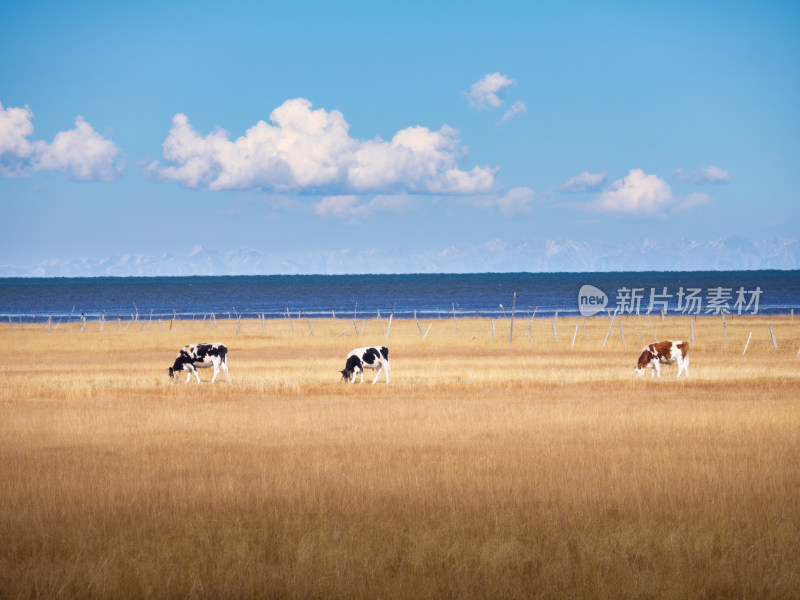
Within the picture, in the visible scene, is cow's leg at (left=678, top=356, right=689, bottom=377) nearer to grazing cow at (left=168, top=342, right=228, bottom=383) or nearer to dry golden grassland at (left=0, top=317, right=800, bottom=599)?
dry golden grassland at (left=0, top=317, right=800, bottom=599)

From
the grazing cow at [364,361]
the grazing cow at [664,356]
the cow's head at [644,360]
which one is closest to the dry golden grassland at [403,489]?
the grazing cow at [364,361]

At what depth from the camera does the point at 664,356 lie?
33.2 meters

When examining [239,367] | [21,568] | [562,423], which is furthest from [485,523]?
[239,367]

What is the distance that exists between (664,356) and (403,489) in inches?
873

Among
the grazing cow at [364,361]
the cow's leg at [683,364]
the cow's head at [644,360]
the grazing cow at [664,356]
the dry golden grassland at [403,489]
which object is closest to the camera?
the dry golden grassland at [403,489]

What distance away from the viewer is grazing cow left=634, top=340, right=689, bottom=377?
32.9m

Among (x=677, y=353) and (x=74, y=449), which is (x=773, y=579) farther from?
(x=677, y=353)

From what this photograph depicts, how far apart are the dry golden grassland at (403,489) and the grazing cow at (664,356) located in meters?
2.54

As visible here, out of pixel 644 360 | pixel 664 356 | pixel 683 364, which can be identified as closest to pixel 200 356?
pixel 644 360

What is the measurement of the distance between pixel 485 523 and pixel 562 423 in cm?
966

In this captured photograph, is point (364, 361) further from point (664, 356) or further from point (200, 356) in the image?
point (664, 356)

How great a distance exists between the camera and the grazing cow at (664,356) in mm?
32906

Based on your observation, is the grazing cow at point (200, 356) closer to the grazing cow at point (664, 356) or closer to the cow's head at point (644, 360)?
the cow's head at point (644, 360)

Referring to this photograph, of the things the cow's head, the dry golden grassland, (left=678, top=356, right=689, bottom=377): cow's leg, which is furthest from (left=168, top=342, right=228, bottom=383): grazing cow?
(left=678, top=356, right=689, bottom=377): cow's leg
